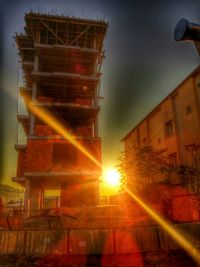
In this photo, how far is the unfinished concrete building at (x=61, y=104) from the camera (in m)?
25.3

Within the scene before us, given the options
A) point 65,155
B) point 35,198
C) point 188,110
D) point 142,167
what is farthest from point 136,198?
point 35,198

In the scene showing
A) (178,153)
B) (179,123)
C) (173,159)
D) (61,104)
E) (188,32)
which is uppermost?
(61,104)

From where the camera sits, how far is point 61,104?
27.5 m

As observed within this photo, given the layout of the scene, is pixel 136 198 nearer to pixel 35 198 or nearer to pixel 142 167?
pixel 142 167

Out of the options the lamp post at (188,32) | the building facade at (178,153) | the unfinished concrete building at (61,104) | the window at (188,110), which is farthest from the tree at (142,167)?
the lamp post at (188,32)

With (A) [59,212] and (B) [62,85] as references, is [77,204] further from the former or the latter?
(B) [62,85]

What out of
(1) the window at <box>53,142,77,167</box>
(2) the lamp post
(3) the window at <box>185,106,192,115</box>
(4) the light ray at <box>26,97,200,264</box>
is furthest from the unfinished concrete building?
(2) the lamp post

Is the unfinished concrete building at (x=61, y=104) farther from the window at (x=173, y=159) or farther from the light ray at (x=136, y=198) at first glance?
the window at (x=173, y=159)

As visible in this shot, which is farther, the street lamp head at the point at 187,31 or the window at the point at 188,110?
the window at the point at 188,110

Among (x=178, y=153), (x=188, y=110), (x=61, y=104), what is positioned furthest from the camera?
(x=61, y=104)

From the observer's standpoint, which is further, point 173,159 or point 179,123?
Result: point 173,159

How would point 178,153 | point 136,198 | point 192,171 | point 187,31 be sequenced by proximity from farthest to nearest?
point 178,153 < point 136,198 < point 192,171 < point 187,31

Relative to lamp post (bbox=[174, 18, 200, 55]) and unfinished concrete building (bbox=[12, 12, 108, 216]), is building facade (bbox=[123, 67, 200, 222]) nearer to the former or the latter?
unfinished concrete building (bbox=[12, 12, 108, 216])

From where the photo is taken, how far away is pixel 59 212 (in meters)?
17.3
